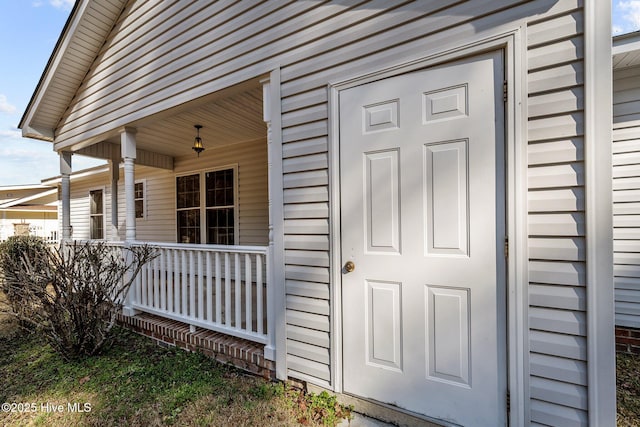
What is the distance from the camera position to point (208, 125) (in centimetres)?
446

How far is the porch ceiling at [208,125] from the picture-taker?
3570 mm

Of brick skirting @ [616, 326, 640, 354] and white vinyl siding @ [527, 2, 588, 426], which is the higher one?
white vinyl siding @ [527, 2, 588, 426]

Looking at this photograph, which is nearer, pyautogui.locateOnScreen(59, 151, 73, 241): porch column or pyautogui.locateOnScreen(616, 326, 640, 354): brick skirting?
pyautogui.locateOnScreen(616, 326, 640, 354): brick skirting

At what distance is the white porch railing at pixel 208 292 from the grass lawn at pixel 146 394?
37 cm

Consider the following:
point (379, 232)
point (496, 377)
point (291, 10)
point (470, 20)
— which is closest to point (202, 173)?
point (291, 10)

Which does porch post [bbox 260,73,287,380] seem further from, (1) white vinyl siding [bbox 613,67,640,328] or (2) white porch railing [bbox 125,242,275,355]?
(1) white vinyl siding [bbox 613,67,640,328]

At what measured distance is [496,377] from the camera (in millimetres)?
1657

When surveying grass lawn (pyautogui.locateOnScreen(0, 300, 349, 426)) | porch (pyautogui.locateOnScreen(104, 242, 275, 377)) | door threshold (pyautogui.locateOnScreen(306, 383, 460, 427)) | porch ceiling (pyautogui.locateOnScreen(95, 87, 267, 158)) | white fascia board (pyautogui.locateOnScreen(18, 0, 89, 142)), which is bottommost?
grass lawn (pyautogui.locateOnScreen(0, 300, 349, 426))

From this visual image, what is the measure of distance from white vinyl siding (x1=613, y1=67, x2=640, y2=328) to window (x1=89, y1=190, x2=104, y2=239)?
10907 mm

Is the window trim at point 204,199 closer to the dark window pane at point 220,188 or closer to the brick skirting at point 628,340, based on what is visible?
the dark window pane at point 220,188

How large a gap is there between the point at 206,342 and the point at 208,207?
3.62 m

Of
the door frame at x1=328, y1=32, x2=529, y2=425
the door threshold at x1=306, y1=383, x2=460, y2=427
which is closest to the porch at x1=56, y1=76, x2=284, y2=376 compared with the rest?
the door threshold at x1=306, y1=383, x2=460, y2=427

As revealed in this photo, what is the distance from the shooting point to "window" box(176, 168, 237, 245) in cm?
579

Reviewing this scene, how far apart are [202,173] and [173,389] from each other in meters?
4.54
